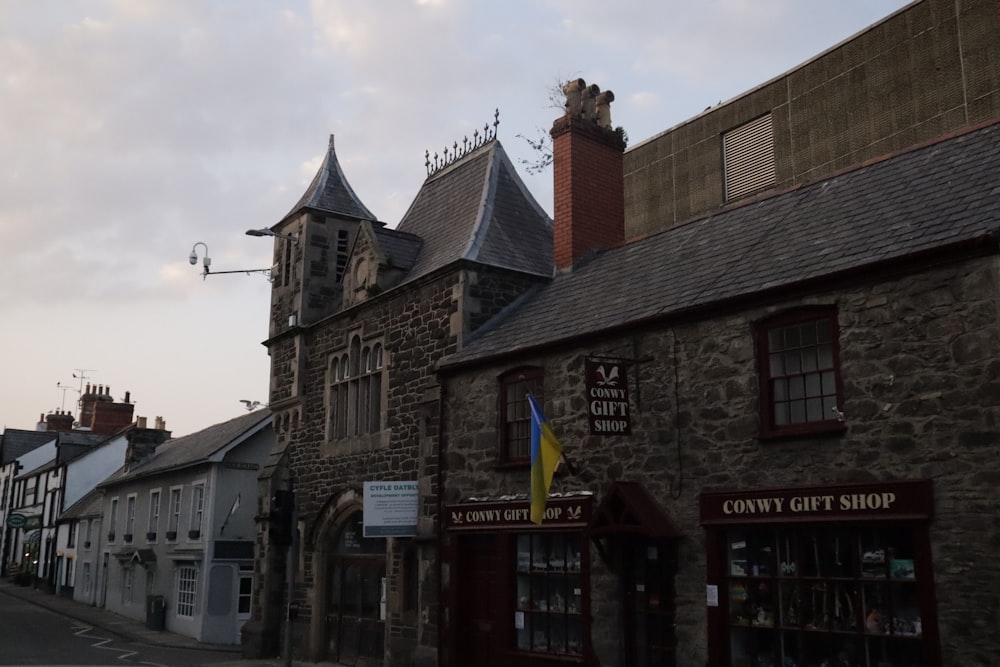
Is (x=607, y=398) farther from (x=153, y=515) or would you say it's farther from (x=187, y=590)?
(x=153, y=515)

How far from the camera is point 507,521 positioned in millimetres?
15016

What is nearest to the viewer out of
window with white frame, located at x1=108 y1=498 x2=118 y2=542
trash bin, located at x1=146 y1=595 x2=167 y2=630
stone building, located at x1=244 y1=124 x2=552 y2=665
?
stone building, located at x1=244 y1=124 x2=552 y2=665

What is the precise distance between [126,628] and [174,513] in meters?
3.63

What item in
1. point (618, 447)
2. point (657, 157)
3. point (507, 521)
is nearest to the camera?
point (618, 447)

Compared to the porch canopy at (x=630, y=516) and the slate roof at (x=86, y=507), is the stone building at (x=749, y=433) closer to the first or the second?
the porch canopy at (x=630, y=516)

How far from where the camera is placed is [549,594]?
1445 centimetres

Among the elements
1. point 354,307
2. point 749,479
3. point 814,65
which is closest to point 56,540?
point 354,307

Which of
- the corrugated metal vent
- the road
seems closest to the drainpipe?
the road

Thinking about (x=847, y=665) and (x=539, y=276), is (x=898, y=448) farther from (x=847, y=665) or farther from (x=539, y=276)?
(x=539, y=276)

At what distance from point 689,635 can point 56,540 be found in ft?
129

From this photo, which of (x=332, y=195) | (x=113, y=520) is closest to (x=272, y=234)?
(x=332, y=195)

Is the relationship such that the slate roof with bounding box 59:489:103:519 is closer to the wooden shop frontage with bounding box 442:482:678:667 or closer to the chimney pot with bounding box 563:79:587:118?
the wooden shop frontage with bounding box 442:482:678:667

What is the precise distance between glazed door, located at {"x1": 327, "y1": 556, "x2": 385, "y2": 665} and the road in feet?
11.0

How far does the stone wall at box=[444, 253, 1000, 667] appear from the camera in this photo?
31.9 ft
